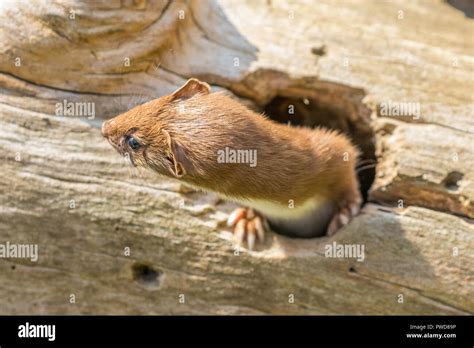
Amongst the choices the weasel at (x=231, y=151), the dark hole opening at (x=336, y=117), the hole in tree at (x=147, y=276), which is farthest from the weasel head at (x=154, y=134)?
the dark hole opening at (x=336, y=117)

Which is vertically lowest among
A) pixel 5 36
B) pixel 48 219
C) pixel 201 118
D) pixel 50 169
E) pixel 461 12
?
pixel 48 219

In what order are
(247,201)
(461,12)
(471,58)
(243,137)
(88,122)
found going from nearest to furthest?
(243,137) < (247,201) < (88,122) < (471,58) < (461,12)

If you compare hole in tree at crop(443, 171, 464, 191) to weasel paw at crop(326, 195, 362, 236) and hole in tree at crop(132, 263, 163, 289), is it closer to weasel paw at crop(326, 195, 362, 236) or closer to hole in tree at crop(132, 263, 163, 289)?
weasel paw at crop(326, 195, 362, 236)

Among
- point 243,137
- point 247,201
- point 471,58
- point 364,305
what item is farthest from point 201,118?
point 471,58

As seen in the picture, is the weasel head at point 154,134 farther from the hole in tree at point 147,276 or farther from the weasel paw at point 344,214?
the weasel paw at point 344,214

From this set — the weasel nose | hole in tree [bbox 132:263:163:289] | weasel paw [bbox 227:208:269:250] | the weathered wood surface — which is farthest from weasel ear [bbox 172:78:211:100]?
hole in tree [bbox 132:263:163:289]

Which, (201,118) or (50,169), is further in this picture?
(50,169)

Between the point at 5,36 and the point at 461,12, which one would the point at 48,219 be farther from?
the point at 461,12
